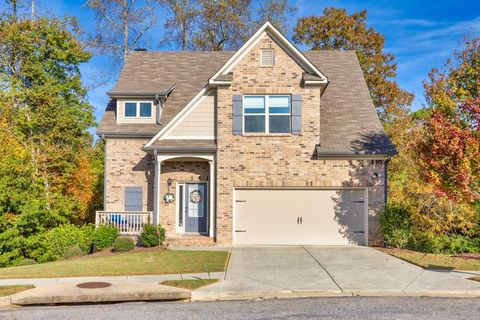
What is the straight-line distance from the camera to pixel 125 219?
1989cm

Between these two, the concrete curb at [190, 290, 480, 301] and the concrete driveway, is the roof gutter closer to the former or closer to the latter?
the concrete driveway

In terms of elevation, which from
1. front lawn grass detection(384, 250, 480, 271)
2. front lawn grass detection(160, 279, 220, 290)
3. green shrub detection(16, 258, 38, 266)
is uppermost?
front lawn grass detection(384, 250, 480, 271)

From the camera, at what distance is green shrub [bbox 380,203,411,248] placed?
1836 cm

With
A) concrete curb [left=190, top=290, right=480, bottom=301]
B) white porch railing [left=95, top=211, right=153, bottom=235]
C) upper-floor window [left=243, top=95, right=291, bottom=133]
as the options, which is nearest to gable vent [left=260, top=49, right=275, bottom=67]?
upper-floor window [left=243, top=95, right=291, bottom=133]

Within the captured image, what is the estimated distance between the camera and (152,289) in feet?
35.6

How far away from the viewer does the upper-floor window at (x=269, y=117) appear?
19.7 m

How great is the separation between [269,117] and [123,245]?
24.4 ft

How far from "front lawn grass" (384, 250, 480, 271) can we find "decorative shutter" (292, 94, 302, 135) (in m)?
5.76

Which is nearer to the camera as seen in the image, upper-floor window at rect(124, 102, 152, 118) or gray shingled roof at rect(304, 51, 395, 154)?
gray shingled roof at rect(304, 51, 395, 154)

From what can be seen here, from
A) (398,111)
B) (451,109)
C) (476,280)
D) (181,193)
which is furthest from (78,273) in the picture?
(398,111)

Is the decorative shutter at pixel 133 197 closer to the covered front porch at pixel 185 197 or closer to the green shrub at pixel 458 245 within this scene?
the covered front porch at pixel 185 197

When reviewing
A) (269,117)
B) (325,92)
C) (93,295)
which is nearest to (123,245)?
(269,117)

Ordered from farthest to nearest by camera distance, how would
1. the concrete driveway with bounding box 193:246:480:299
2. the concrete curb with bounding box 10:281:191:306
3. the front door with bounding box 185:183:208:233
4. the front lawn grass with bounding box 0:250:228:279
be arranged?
the front door with bounding box 185:183:208:233 → the front lawn grass with bounding box 0:250:228:279 → the concrete driveway with bounding box 193:246:480:299 → the concrete curb with bounding box 10:281:191:306

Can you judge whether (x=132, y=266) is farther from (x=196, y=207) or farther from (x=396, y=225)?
(x=396, y=225)
